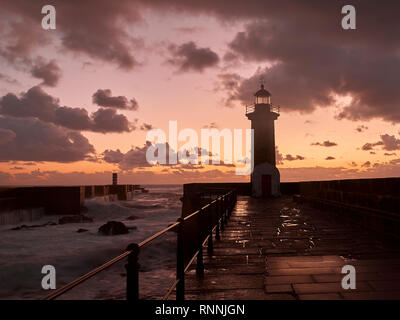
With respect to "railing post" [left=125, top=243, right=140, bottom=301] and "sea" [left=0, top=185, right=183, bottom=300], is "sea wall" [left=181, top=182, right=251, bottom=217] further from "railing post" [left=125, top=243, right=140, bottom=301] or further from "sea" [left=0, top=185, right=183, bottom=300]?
"railing post" [left=125, top=243, right=140, bottom=301]

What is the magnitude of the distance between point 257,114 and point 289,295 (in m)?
28.2

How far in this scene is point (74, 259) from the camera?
66.3 feet

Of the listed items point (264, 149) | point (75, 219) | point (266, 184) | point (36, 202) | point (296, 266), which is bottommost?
point (75, 219)

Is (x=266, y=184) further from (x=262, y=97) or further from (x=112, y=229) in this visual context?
(x=112, y=229)

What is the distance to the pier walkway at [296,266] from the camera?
176 inches

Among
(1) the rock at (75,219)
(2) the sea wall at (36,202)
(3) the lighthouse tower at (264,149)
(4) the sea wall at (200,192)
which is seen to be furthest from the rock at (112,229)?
(3) the lighthouse tower at (264,149)

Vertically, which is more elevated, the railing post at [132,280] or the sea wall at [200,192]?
the railing post at [132,280]

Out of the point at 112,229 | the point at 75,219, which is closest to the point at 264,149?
the point at 112,229

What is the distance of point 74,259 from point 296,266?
1720 centimetres

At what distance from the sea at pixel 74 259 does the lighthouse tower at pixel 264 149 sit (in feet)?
31.5

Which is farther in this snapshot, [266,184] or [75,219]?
[266,184]

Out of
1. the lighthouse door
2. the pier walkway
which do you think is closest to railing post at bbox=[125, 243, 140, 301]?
the pier walkway

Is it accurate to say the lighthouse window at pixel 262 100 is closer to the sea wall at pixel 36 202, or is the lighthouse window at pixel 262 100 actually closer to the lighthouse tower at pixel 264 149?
the lighthouse tower at pixel 264 149
